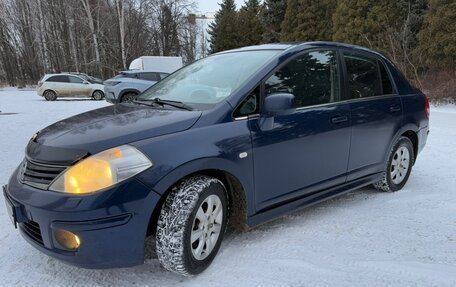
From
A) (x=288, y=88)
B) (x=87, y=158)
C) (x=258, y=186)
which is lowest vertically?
(x=258, y=186)

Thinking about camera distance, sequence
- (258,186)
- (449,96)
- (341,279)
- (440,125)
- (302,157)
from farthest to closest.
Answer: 1. (449,96)
2. (440,125)
3. (302,157)
4. (258,186)
5. (341,279)

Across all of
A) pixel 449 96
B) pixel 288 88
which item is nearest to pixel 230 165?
pixel 288 88

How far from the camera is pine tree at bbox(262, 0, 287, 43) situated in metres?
28.5

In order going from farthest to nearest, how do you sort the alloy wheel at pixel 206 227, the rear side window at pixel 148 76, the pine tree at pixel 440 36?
1. the rear side window at pixel 148 76
2. the pine tree at pixel 440 36
3. the alloy wheel at pixel 206 227

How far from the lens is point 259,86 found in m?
3.02

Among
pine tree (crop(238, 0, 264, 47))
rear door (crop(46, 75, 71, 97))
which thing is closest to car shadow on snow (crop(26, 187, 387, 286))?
rear door (crop(46, 75, 71, 97))

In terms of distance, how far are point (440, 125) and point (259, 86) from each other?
7909mm

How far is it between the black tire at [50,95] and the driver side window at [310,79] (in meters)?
20.1

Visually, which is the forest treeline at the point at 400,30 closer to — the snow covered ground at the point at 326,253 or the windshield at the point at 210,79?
the snow covered ground at the point at 326,253

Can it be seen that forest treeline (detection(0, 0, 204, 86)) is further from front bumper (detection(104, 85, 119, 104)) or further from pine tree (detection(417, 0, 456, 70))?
pine tree (detection(417, 0, 456, 70))

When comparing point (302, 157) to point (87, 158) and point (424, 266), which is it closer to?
point (424, 266)

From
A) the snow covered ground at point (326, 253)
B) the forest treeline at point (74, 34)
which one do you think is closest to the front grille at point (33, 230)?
the snow covered ground at point (326, 253)

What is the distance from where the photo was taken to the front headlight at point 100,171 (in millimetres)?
2248

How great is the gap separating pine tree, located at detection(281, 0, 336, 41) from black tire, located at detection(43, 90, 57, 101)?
48.5 feet
